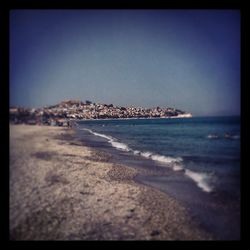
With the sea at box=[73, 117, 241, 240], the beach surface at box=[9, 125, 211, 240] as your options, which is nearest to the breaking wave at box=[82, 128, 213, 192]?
the sea at box=[73, 117, 241, 240]

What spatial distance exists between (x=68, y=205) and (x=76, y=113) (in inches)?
64.6

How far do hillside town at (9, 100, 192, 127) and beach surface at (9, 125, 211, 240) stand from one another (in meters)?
0.13

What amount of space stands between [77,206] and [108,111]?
180 centimetres

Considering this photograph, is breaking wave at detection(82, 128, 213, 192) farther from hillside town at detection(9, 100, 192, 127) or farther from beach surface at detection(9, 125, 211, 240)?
hillside town at detection(9, 100, 192, 127)

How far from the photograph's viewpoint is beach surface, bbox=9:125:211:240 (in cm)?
387

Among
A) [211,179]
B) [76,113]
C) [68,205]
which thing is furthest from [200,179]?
[76,113]

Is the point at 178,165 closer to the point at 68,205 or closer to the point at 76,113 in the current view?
the point at 76,113

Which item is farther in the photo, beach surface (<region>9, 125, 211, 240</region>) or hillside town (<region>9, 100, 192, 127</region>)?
hillside town (<region>9, 100, 192, 127</region>)

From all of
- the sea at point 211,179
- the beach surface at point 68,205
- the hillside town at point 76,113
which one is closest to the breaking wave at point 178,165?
the sea at point 211,179

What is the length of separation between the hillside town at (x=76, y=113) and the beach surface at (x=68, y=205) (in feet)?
0.44

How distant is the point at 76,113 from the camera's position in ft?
17.0
